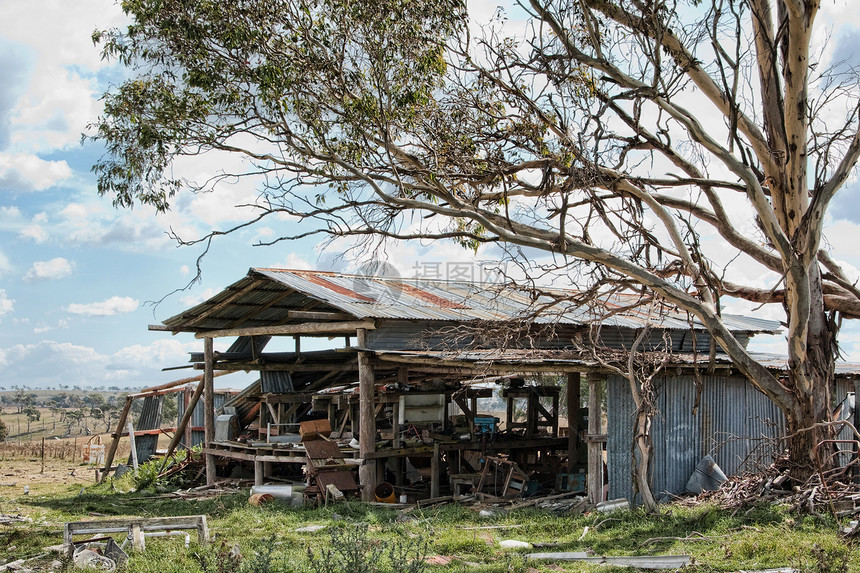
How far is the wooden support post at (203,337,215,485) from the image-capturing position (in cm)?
1836

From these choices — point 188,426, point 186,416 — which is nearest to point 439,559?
point 186,416

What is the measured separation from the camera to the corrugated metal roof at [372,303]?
50.0 ft

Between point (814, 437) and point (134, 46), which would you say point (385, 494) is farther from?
point (134, 46)

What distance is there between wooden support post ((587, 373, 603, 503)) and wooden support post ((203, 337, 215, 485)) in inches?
383

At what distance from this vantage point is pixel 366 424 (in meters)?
14.6

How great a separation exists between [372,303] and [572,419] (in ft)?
17.8

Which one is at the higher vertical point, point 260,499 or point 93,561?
point 93,561

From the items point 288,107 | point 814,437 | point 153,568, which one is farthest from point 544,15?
point 153,568

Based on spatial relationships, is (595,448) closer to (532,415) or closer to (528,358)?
(528,358)

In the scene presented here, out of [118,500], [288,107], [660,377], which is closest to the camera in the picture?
[288,107]

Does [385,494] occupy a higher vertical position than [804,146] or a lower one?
lower

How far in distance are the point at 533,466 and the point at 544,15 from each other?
34.0 feet

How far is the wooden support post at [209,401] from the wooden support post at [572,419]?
8663 mm

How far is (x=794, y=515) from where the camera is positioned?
10.7m
